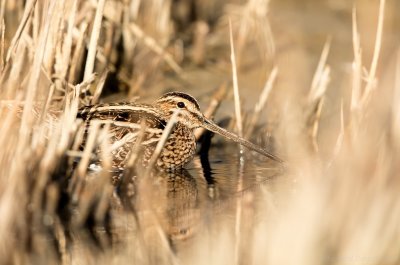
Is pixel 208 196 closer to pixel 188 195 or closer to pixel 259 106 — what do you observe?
pixel 188 195

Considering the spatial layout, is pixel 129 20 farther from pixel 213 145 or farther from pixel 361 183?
pixel 361 183

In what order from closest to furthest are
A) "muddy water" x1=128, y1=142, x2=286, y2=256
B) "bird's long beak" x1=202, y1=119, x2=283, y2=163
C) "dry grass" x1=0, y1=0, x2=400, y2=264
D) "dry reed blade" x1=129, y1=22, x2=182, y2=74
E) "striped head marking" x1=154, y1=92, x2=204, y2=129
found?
"dry grass" x1=0, y1=0, x2=400, y2=264, "muddy water" x1=128, y1=142, x2=286, y2=256, "bird's long beak" x1=202, y1=119, x2=283, y2=163, "striped head marking" x1=154, y1=92, x2=204, y2=129, "dry reed blade" x1=129, y1=22, x2=182, y2=74

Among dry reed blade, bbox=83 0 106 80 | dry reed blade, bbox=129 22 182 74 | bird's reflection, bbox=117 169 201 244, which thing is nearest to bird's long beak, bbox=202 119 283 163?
bird's reflection, bbox=117 169 201 244

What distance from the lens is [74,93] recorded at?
193 inches

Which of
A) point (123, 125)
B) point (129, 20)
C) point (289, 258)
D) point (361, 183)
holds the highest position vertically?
point (129, 20)

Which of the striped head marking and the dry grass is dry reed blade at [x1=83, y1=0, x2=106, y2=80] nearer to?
the dry grass

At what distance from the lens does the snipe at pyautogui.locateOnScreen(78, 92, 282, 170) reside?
5281mm

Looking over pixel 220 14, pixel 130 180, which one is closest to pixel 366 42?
pixel 220 14

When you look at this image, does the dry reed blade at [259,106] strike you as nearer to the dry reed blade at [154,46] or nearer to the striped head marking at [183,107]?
the striped head marking at [183,107]

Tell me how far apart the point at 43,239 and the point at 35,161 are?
386mm

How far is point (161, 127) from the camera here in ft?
18.0

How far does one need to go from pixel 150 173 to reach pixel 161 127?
0.38 meters

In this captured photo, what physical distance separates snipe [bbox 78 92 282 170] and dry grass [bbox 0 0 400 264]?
19 centimetres

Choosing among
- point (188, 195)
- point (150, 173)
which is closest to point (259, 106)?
point (150, 173)
